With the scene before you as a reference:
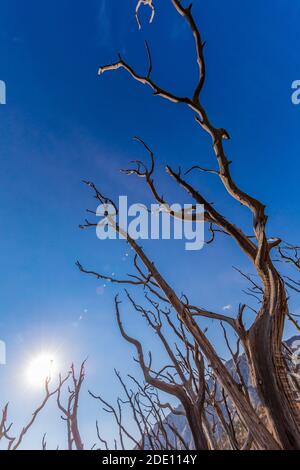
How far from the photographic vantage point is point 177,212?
307 cm

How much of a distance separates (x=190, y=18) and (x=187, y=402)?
11.5 feet

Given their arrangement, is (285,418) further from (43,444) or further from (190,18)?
(43,444)

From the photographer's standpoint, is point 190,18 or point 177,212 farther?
point 177,212

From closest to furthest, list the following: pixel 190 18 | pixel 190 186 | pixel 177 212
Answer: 1. pixel 190 18
2. pixel 190 186
3. pixel 177 212

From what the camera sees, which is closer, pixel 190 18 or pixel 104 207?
pixel 190 18

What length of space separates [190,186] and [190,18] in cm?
147

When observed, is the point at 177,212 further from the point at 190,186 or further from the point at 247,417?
the point at 247,417

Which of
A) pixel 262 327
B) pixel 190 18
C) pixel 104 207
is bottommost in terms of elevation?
pixel 262 327
